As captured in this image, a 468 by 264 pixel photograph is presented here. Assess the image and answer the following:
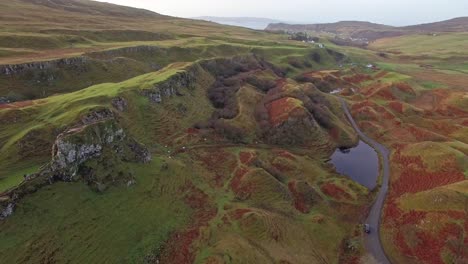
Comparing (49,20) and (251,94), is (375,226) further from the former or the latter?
(49,20)

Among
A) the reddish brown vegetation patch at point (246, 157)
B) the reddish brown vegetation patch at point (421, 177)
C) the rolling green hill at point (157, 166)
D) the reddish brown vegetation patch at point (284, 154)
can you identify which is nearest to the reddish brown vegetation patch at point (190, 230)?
the rolling green hill at point (157, 166)

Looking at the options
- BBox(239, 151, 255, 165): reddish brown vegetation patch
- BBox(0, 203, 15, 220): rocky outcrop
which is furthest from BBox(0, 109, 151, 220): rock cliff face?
BBox(239, 151, 255, 165): reddish brown vegetation patch

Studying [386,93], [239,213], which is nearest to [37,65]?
[239,213]

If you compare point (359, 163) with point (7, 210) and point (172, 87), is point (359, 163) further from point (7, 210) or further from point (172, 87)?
point (7, 210)

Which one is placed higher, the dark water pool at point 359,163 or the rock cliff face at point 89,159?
the rock cliff face at point 89,159

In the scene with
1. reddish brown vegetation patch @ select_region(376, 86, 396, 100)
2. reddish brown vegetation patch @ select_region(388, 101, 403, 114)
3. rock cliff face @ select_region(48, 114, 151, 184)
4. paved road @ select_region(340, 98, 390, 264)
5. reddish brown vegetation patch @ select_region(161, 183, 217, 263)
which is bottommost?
paved road @ select_region(340, 98, 390, 264)

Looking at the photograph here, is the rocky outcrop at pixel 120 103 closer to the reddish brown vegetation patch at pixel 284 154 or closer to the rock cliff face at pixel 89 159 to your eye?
the rock cliff face at pixel 89 159

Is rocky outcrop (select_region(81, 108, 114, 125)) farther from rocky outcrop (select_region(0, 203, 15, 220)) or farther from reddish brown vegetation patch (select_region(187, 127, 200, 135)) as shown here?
reddish brown vegetation patch (select_region(187, 127, 200, 135))
